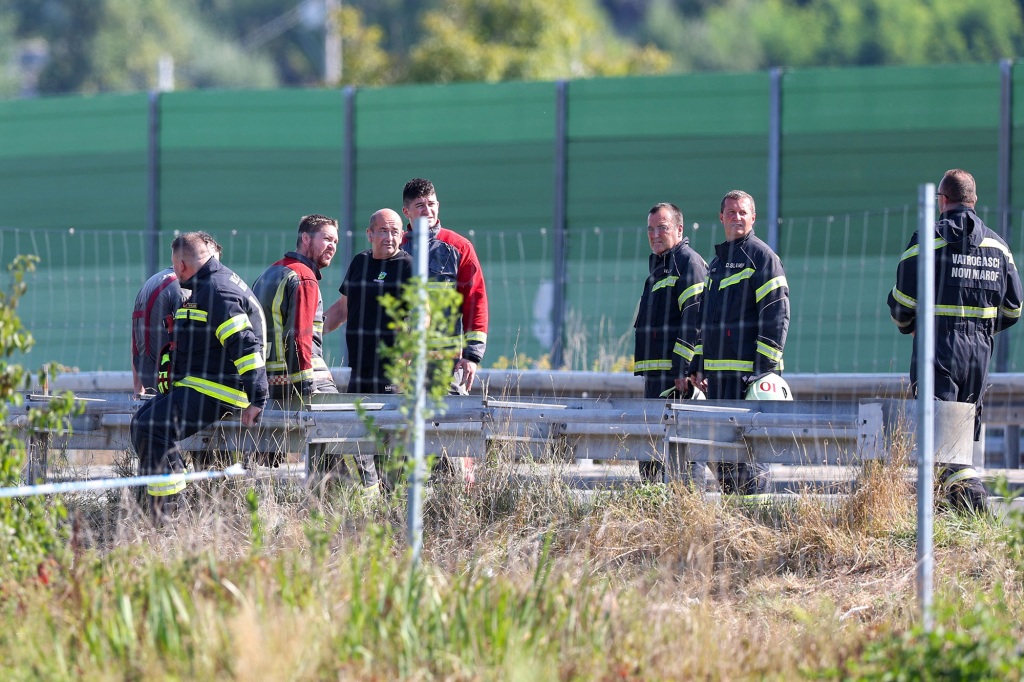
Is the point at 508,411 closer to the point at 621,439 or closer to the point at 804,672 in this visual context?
the point at 621,439

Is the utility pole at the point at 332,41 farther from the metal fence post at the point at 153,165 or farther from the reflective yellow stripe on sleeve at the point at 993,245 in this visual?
the reflective yellow stripe on sleeve at the point at 993,245

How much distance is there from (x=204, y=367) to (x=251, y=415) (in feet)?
1.16

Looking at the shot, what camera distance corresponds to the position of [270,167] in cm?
1584

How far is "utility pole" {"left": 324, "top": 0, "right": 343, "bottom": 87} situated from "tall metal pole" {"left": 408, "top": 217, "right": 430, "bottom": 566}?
25947mm

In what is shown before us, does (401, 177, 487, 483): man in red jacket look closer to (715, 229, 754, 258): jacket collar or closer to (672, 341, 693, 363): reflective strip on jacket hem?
(672, 341, 693, 363): reflective strip on jacket hem

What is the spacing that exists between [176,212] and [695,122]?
19.8 feet

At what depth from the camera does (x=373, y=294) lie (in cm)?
793

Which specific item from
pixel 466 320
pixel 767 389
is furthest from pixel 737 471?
pixel 466 320

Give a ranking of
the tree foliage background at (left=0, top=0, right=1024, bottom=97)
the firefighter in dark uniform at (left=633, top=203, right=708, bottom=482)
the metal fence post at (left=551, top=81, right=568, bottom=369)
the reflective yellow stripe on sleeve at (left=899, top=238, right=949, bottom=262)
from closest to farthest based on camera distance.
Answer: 1. the reflective yellow stripe on sleeve at (left=899, top=238, right=949, bottom=262)
2. the firefighter in dark uniform at (left=633, top=203, right=708, bottom=482)
3. the metal fence post at (left=551, top=81, right=568, bottom=369)
4. the tree foliage background at (left=0, top=0, right=1024, bottom=97)

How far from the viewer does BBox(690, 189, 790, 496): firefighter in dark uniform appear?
7.79m

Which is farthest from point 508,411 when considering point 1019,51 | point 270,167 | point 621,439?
point 1019,51

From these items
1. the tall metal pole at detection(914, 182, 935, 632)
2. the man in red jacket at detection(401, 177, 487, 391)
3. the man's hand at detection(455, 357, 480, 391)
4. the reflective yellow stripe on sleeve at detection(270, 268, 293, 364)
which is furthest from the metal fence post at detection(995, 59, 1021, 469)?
the tall metal pole at detection(914, 182, 935, 632)

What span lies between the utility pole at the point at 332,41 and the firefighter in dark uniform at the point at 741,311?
23.9 meters

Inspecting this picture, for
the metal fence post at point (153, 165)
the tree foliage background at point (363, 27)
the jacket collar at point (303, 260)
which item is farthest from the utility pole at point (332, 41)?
the jacket collar at point (303, 260)
